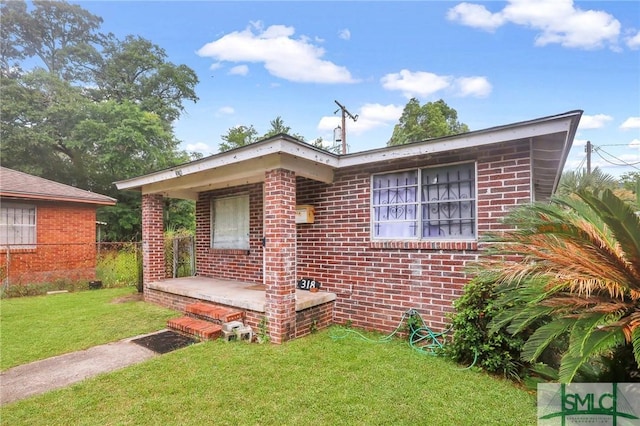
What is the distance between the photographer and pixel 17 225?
9805mm

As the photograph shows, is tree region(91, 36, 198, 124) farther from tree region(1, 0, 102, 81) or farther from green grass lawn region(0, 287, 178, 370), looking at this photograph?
green grass lawn region(0, 287, 178, 370)

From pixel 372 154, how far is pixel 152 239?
555 cm

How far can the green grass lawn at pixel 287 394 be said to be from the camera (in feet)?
8.72

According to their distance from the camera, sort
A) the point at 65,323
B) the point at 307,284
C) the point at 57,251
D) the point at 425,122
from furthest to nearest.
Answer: the point at 425,122, the point at 57,251, the point at 307,284, the point at 65,323

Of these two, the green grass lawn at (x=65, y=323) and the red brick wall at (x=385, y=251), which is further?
the green grass lawn at (x=65, y=323)

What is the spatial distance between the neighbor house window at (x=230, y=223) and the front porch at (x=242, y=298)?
0.94 m

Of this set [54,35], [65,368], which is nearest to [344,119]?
[65,368]

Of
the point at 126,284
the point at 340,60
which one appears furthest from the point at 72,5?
the point at 126,284

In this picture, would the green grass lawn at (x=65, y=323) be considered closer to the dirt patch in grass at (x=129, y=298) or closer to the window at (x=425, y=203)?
the dirt patch in grass at (x=129, y=298)

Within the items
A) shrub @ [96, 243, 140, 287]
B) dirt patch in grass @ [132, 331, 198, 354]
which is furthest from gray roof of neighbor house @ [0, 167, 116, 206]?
dirt patch in grass @ [132, 331, 198, 354]

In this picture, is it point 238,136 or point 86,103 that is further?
point 238,136

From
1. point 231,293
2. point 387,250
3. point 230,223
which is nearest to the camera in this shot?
point 387,250

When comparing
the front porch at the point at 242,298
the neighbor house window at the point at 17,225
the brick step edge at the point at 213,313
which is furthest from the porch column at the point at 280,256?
the neighbor house window at the point at 17,225

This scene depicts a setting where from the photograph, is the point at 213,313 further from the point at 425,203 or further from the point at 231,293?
the point at 425,203
